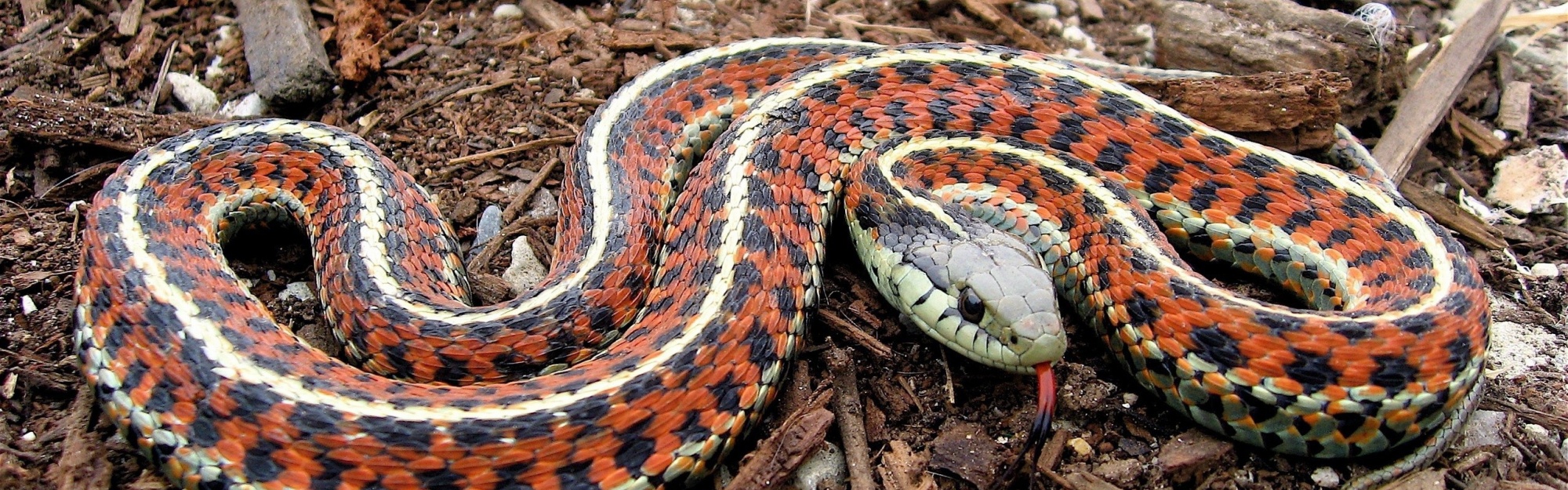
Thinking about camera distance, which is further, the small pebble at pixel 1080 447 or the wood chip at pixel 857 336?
the wood chip at pixel 857 336

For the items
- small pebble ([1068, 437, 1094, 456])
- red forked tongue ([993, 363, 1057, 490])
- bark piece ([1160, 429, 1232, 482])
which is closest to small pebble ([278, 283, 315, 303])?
red forked tongue ([993, 363, 1057, 490])

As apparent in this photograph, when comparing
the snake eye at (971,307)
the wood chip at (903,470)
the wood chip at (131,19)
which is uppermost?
the snake eye at (971,307)

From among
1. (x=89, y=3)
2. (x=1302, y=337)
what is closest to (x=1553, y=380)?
(x=1302, y=337)

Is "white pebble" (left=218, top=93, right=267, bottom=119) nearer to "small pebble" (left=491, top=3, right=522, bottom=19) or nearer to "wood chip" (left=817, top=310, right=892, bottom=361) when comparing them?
"small pebble" (left=491, top=3, right=522, bottom=19)

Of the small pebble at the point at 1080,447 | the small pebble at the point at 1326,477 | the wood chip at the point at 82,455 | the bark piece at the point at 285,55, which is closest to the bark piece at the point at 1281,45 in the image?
the small pebble at the point at 1326,477

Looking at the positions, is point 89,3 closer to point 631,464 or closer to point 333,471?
A: point 333,471

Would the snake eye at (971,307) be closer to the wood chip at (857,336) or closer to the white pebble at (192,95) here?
the wood chip at (857,336)

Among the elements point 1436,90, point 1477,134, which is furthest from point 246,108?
point 1477,134
